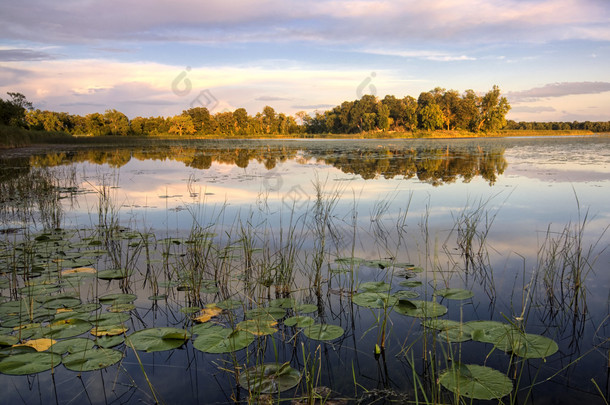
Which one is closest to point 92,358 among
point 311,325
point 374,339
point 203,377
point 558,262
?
point 203,377

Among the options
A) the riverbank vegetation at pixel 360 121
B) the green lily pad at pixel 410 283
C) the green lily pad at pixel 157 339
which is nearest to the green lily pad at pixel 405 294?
the green lily pad at pixel 410 283

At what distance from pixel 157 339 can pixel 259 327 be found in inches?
29.1

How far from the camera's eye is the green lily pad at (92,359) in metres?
2.45

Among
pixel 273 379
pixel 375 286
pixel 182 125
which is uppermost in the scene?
pixel 182 125

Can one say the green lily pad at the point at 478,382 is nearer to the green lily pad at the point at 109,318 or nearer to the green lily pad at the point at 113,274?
the green lily pad at the point at 109,318

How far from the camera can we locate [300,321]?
301cm

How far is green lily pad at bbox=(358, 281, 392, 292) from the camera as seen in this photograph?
3609mm

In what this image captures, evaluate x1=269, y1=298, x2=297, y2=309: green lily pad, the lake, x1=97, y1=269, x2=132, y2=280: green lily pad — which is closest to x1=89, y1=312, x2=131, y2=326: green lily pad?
the lake

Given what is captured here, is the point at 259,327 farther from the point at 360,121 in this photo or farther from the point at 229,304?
the point at 360,121

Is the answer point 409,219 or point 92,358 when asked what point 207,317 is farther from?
point 409,219

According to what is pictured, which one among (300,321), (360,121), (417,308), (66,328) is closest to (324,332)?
(300,321)

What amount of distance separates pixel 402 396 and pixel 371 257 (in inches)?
97.4

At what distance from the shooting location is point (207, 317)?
126 inches

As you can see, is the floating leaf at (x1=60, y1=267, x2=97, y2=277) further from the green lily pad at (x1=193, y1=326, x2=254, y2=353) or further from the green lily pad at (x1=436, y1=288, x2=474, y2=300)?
the green lily pad at (x1=436, y1=288, x2=474, y2=300)
